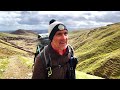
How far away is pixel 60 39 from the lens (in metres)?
7.95

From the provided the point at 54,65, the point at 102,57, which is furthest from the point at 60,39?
the point at 102,57

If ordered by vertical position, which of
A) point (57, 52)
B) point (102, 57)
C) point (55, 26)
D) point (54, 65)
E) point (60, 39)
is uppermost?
point (102, 57)

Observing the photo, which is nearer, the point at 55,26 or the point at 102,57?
the point at 55,26

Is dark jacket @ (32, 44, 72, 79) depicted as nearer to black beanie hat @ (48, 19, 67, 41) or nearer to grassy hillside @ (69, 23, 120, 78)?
black beanie hat @ (48, 19, 67, 41)

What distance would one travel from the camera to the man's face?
7.90 metres

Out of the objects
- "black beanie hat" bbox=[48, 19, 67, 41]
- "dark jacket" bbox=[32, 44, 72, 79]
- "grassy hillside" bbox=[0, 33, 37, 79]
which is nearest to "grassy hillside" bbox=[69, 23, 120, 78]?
"grassy hillside" bbox=[0, 33, 37, 79]

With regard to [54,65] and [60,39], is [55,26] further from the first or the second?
[54,65]

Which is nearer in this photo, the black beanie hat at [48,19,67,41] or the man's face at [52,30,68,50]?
the black beanie hat at [48,19,67,41]

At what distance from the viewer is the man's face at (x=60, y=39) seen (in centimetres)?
790

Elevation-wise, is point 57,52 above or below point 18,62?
below

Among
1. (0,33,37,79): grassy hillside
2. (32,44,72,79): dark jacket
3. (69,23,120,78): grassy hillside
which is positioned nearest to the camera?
(32,44,72,79): dark jacket

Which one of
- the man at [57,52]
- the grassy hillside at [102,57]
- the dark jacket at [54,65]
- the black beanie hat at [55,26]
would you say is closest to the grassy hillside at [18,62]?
the dark jacket at [54,65]
